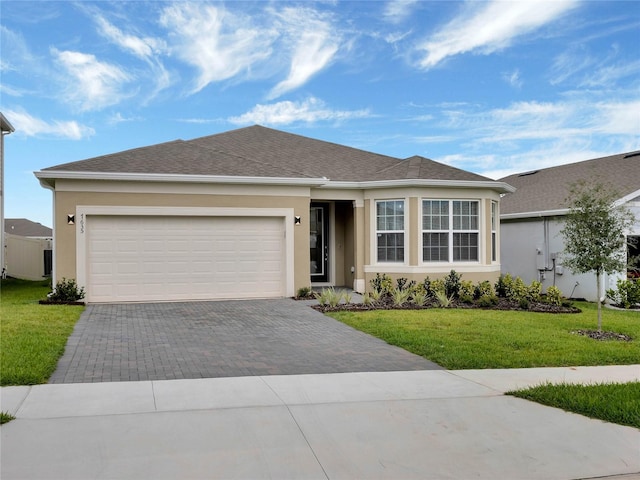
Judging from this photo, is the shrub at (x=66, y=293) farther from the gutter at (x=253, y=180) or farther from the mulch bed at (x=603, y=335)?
the mulch bed at (x=603, y=335)

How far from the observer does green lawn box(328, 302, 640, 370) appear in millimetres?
8281

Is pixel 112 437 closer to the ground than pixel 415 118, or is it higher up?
closer to the ground

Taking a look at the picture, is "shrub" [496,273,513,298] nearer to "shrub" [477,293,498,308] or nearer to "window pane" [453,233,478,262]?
"window pane" [453,233,478,262]

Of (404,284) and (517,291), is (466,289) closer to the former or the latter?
(517,291)

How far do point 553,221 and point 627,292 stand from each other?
3.24 metres

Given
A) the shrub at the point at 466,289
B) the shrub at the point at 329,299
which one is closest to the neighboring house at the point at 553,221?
the shrub at the point at 466,289

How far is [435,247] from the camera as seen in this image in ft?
53.8

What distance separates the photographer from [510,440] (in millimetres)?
4977

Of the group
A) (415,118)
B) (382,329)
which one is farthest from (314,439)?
(415,118)

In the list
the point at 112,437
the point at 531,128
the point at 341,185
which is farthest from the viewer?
the point at 531,128

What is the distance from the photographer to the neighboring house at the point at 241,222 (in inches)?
564

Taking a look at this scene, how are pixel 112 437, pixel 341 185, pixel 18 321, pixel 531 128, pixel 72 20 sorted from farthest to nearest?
pixel 531 128 < pixel 341 185 < pixel 72 20 < pixel 18 321 < pixel 112 437

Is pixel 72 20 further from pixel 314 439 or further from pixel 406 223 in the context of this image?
pixel 314 439

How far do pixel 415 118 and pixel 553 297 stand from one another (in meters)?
9.73
